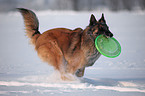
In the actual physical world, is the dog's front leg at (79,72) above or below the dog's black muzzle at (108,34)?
below

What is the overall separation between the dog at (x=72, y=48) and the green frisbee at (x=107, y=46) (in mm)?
149

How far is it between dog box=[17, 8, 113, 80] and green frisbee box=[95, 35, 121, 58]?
5.9 inches

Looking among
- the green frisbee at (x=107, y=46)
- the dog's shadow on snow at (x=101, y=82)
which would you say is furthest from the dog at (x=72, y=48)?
the dog's shadow on snow at (x=101, y=82)

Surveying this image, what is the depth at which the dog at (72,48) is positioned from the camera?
217 inches

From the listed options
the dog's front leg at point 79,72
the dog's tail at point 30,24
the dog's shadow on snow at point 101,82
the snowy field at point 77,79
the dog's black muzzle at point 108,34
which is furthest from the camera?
the dog's tail at point 30,24

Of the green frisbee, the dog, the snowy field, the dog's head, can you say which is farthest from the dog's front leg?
the dog's head

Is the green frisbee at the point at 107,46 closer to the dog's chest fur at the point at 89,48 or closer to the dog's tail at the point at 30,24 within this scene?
the dog's chest fur at the point at 89,48

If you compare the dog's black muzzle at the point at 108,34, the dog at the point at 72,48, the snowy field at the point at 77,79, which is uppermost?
the dog's black muzzle at the point at 108,34

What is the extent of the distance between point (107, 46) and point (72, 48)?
0.85 m

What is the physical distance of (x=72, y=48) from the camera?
5.60 meters

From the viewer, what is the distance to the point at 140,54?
32.0ft

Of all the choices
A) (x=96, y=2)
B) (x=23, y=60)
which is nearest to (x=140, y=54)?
(x=23, y=60)

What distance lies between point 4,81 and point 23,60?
346 centimetres

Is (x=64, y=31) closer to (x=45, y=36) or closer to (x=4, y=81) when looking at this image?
(x=45, y=36)
